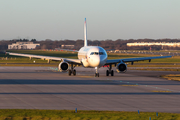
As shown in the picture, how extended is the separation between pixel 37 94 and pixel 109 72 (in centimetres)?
2266

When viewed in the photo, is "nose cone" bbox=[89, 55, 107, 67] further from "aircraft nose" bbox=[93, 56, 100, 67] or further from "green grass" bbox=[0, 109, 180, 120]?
"green grass" bbox=[0, 109, 180, 120]

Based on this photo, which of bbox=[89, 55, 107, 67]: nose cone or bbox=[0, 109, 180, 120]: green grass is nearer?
bbox=[0, 109, 180, 120]: green grass

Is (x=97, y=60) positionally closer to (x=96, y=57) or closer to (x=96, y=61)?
(x=96, y=61)

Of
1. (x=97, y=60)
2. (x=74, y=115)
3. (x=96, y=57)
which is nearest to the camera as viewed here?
(x=74, y=115)

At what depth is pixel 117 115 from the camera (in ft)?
55.2

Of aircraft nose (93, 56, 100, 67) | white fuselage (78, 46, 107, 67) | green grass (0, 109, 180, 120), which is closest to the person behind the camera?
green grass (0, 109, 180, 120)

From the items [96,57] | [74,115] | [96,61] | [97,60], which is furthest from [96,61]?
[74,115]

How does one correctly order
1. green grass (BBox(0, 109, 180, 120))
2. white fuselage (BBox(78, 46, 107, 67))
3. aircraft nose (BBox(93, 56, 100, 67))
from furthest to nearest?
white fuselage (BBox(78, 46, 107, 67)) → aircraft nose (BBox(93, 56, 100, 67)) → green grass (BBox(0, 109, 180, 120))

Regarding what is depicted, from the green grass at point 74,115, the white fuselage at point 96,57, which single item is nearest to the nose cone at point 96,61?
the white fuselage at point 96,57

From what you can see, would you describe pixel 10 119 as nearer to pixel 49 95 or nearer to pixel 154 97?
pixel 49 95

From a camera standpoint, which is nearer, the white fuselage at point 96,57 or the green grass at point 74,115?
the green grass at point 74,115

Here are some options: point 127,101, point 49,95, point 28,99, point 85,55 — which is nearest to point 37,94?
point 49,95

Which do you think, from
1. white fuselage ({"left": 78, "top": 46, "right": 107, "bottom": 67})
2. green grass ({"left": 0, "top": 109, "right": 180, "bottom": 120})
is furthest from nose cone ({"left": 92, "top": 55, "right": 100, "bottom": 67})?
green grass ({"left": 0, "top": 109, "right": 180, "bottom": 120})

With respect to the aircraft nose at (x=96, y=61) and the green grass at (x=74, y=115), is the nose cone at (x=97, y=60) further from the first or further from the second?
the green grass at (x=74, y=115)
